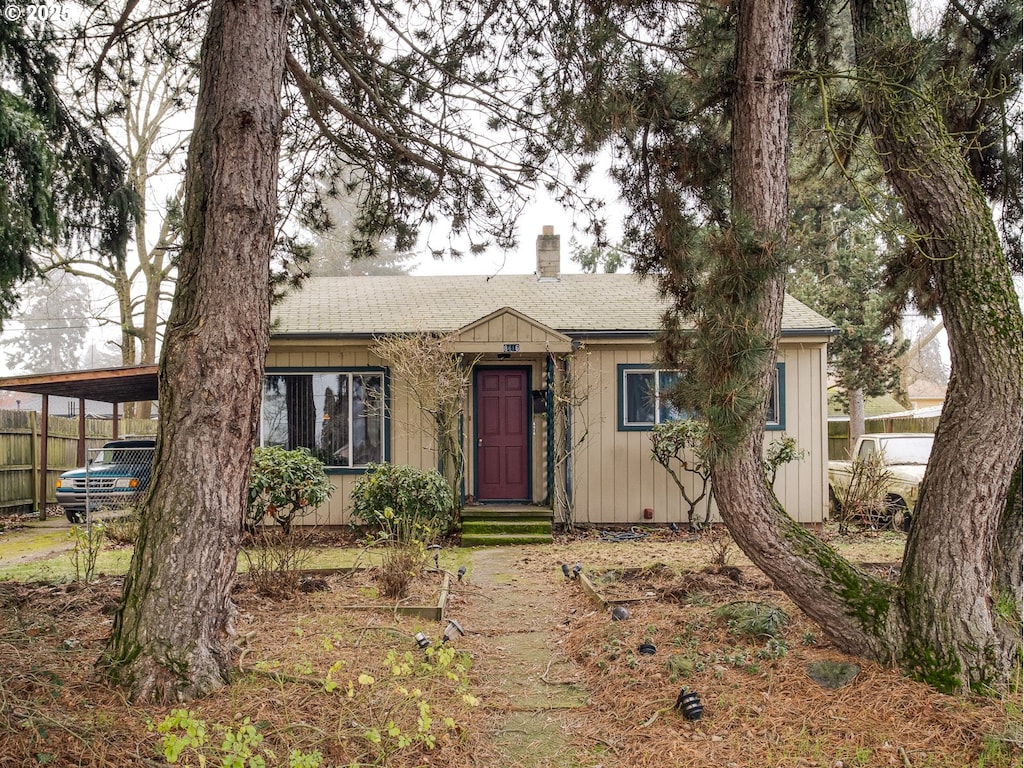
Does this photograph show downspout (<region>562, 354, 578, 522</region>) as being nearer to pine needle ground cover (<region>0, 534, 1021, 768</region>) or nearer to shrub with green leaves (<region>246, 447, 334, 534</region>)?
shrub with green leaves (<region>246, 447, 334, 534</region>)

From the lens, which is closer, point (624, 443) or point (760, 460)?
point (760, 460)

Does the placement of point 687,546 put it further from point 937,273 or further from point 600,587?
point 937,273

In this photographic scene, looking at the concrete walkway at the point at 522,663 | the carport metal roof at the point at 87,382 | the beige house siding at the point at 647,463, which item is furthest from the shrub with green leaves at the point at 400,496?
the carport metal roof at the point at 87,382

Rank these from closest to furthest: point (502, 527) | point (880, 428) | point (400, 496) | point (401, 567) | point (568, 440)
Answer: point (401, 567), point (400, 496), point (502, 527), point (568, 440), point (880, 428)

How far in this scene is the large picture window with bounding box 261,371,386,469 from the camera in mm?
10828

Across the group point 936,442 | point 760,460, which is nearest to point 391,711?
point 760,460

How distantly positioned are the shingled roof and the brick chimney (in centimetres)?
18

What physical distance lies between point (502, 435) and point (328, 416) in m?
2.61

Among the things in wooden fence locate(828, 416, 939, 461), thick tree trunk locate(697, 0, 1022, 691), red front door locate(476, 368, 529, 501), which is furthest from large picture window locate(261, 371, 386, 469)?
wooden fence locate(828, 416, 939, 461)

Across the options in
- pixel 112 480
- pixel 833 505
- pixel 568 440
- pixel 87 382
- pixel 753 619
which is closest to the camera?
pixel 753 619

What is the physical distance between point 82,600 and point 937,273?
249 inches

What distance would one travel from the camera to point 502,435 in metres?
11.2

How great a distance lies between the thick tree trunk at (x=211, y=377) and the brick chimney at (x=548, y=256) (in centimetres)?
974

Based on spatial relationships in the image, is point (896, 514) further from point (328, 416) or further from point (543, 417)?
point (328, 416)
